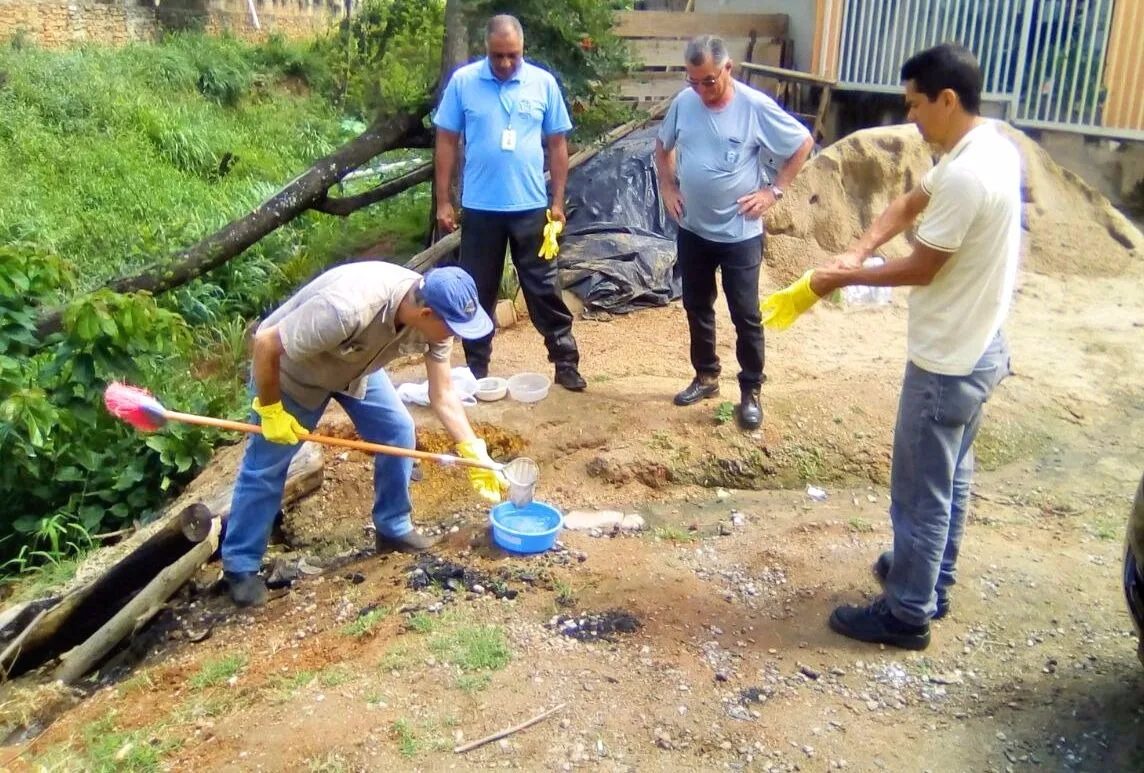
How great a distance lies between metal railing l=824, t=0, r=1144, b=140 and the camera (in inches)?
335

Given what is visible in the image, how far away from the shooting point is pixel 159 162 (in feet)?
40.4

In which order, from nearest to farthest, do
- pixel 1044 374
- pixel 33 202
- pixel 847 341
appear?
pixel 1044 374, pixel 847 341, pixel 33 202

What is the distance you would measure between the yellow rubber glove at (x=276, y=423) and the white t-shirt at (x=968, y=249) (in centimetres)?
210

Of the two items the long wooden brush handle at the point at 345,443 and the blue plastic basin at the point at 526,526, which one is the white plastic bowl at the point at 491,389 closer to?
the blue plastic basin at the point at 526,526

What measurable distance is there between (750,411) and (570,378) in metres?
1.04

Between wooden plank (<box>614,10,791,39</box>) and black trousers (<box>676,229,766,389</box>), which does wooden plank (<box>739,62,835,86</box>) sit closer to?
wooden plank (<box>614,10,791,39</box>)

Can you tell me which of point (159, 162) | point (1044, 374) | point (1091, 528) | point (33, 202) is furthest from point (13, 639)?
point (159, 162)

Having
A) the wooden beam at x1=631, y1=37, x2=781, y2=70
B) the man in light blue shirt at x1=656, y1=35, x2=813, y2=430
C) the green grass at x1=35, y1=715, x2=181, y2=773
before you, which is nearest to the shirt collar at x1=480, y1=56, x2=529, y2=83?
the man in light blue shirt at x1=656, y1=35, x2=813, y2=430

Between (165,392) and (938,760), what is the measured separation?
4859mm

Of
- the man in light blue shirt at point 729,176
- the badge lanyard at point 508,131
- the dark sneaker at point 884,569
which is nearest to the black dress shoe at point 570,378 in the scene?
the man in light blue shirt at point 729,176

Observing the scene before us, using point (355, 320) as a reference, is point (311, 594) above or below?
below

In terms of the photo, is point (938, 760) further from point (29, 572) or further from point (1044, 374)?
point (29, 572)

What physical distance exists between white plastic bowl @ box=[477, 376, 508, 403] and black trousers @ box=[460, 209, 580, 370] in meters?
0.28

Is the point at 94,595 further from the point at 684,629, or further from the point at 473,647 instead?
the point at 684,629
